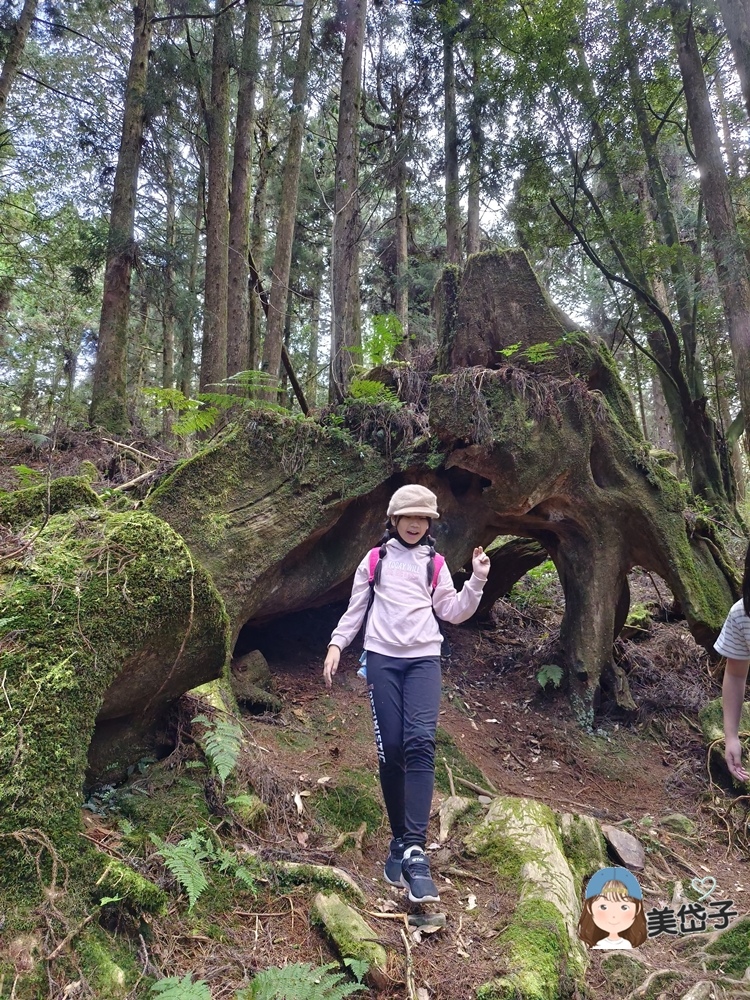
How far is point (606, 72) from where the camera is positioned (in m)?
12.0

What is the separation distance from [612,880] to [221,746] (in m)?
2.41

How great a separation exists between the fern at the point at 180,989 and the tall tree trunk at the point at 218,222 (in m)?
9.39

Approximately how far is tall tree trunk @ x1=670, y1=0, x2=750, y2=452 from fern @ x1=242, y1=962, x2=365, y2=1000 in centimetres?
962

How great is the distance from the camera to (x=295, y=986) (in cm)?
234

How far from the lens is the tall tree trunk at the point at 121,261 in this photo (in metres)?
9.94

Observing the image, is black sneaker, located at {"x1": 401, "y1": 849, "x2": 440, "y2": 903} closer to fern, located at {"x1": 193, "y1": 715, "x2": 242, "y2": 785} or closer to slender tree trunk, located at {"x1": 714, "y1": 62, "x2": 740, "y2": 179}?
fern, located at {"x1": 193, "y1": 715, "x2": 242, "y2": 785}

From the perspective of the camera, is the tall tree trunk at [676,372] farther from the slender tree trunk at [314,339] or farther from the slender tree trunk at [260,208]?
the slender tree trunk at [314,339]

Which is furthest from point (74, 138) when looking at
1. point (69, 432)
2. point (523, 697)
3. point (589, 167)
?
point (523, 697)

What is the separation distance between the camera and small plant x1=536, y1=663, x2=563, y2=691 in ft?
25.0

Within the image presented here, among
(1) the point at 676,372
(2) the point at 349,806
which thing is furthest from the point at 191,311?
(2) the point at 349,806

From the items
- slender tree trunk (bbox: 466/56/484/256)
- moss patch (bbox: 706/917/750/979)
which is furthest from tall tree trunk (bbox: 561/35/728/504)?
moss patch (bbox: 706/917/750/979)

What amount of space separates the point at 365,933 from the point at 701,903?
→ 2.79 meters

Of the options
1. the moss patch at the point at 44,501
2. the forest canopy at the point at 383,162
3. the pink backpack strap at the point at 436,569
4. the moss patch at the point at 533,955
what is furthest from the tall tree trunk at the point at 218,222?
the moss patch at the point at 533,955

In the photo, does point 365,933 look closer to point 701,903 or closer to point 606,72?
point 701,903
